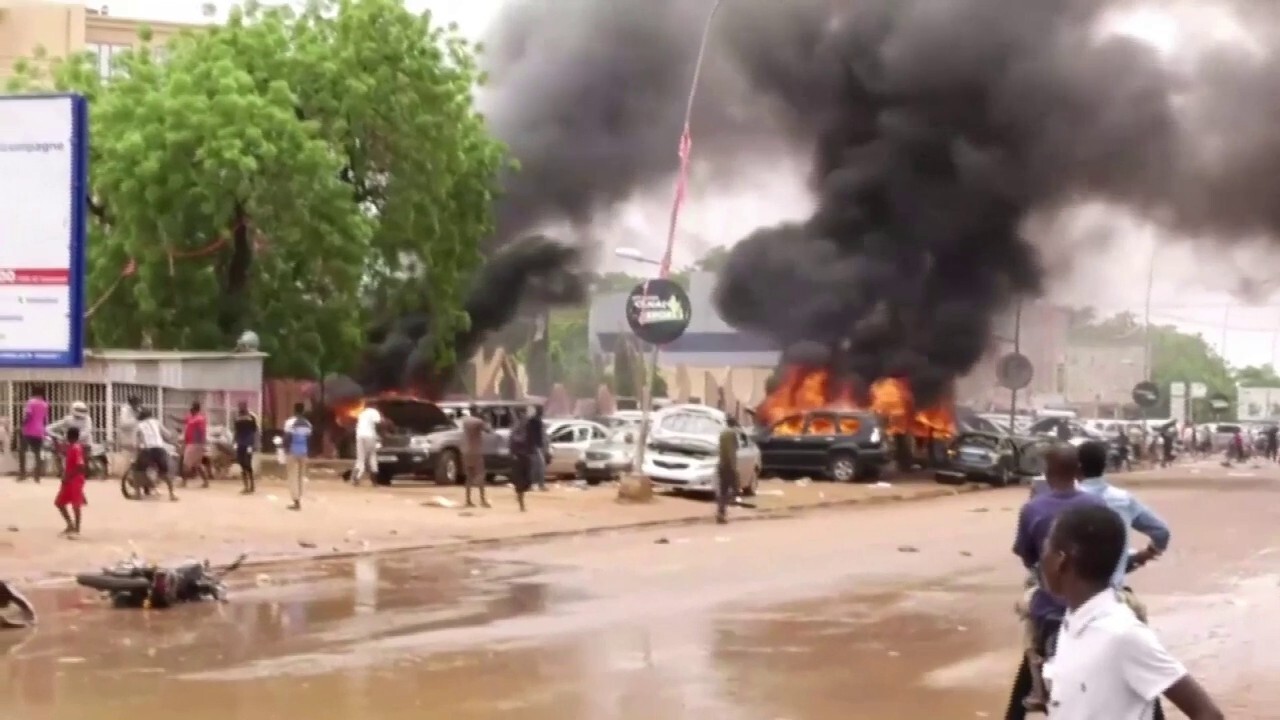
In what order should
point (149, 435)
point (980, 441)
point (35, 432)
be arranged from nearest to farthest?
point (149, 435) → point (35, 432) → point (980, 441)

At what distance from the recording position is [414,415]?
111 feet

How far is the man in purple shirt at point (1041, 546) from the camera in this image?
8219 mm

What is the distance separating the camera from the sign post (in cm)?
1711

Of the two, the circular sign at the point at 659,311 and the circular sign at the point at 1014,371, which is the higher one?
the circular sign at the point at 659,311

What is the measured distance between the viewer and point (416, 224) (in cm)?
3909

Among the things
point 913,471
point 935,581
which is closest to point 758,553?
point 935,581

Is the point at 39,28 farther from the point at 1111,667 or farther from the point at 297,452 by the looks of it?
the point at 1111,667

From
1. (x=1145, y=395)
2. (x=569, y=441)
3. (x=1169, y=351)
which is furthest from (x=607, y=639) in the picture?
(x=1169, y=351)

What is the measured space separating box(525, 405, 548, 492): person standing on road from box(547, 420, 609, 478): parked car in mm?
2462

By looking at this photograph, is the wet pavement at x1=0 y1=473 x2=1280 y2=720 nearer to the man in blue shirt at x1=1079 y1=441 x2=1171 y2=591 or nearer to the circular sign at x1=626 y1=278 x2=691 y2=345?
the man in blue shirt at x1=1079 y1=441 x2=1171 y2=591

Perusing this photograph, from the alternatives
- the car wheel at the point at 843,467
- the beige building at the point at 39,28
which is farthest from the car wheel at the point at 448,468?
the beige building at the point at 39,28

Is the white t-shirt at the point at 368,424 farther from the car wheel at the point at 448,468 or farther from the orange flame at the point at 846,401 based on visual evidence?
the orange flame at the point at 846,401

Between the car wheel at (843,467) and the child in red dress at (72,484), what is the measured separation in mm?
20735

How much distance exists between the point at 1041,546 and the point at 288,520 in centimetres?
1651
